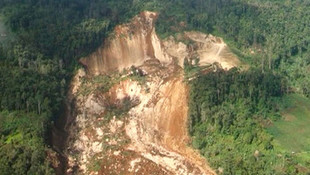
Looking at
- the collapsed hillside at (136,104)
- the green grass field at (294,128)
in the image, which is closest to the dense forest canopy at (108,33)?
the green grass field at (294,128)

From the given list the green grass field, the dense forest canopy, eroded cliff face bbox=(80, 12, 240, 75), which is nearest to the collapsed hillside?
eroded cliff face bbox=(80, 12, 240, 75)

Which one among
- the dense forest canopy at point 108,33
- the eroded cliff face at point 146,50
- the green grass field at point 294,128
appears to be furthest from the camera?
the eroded cliff face at point 146,50

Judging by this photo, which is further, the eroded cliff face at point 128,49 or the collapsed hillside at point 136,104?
the eroded cliff face at point 128,49

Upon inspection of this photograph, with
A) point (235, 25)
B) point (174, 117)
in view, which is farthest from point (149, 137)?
point (235, 25)

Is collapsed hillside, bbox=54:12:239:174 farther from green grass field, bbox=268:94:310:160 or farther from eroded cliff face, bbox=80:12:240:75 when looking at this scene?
green grass field, bbox=268:94:310:160

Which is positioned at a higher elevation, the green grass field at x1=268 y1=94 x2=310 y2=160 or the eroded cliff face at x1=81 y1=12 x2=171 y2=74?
the eroded cliff face at x1=81 y1=12 x2=171 y2=74

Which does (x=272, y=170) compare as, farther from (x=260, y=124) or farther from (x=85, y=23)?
(x=85, y=23)

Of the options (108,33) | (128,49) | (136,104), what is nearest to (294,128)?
(136,104)

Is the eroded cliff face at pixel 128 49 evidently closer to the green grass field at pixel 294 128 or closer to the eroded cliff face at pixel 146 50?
the eroded cliff face at pixel 146 50
